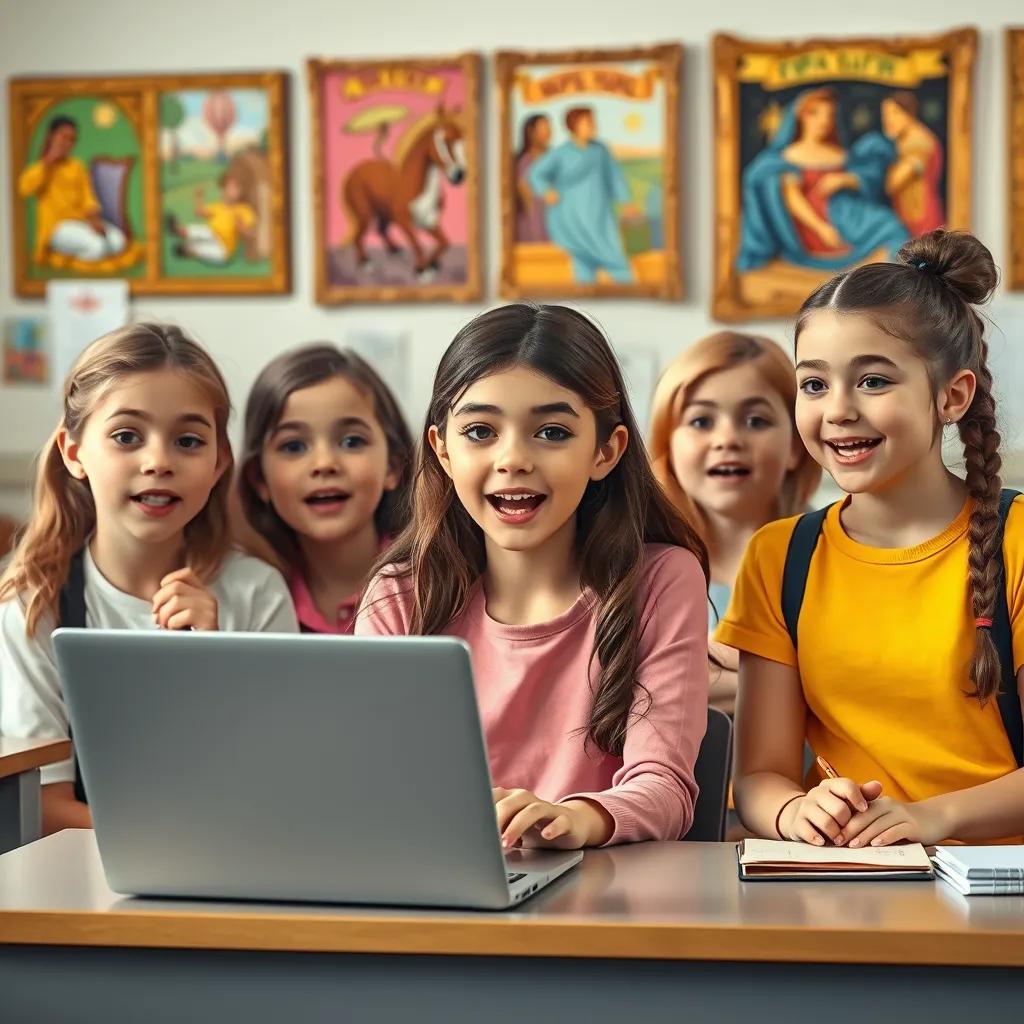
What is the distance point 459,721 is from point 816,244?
3269 mm

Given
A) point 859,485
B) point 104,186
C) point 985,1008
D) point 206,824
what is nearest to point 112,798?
point 206,824

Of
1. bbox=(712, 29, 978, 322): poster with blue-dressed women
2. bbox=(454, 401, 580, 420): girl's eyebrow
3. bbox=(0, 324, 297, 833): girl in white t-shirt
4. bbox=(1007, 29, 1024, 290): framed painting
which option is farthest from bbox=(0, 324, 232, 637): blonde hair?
bbox=(1007, 29, 1024, 290): framed painting

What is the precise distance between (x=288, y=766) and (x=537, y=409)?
0.66 meters

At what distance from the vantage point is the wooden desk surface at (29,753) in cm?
177

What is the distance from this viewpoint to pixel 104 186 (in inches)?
171

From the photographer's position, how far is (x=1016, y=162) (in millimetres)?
3959

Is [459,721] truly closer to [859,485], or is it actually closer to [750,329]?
[859,485]

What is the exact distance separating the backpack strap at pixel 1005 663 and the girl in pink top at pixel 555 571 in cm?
32

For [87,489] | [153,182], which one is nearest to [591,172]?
[153,182]

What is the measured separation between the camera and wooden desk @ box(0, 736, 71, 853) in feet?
5.93

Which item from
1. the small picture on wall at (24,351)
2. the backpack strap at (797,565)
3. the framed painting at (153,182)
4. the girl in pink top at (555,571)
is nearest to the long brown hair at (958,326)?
the backpack strap at (797,565)

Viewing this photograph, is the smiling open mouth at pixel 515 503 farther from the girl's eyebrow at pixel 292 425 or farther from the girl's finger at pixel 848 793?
the girl's eyebrow at pixel 292 425

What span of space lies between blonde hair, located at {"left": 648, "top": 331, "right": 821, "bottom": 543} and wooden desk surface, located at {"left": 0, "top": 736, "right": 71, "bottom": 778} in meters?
1.11

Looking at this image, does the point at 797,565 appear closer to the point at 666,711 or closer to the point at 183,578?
the point at 666,711
